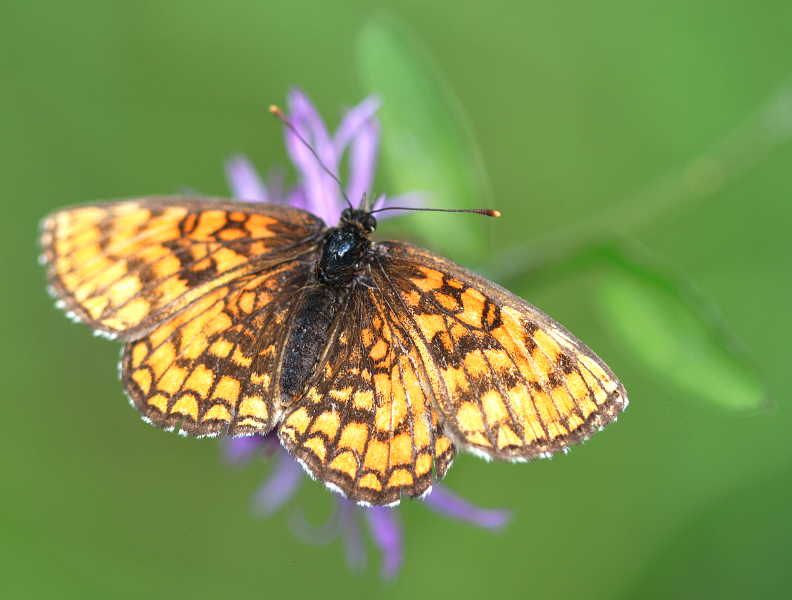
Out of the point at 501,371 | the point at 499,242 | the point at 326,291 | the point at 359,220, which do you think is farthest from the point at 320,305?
the point at 499,242

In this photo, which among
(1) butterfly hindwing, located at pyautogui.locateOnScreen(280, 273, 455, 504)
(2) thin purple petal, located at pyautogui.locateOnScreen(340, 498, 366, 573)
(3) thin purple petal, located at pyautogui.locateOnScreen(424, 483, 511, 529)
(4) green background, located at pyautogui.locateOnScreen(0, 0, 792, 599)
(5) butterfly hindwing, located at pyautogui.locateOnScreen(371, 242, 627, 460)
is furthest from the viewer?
(4) green background, located at pyautogui.locateOnScreen(0, 0, 792, 599)

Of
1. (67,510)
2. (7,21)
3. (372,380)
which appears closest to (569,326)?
(372,380)

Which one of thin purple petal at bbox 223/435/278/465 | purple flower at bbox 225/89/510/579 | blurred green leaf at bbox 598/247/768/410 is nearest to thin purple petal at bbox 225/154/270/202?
purple flower at bbox 225/89/510/579

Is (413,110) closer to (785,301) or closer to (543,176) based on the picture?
(543,176)

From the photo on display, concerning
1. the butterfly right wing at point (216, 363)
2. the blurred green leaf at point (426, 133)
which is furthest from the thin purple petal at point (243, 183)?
the butterfly right wing at point (216, 363)

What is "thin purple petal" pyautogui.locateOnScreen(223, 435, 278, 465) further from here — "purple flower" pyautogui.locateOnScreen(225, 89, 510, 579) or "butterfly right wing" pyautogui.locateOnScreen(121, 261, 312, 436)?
"butterfly right wing" pyautogui.locateOnScreen(121, 261, 312, 436)

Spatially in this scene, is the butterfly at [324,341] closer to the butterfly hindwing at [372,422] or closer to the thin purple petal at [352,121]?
the butterfly hindwing at [372,422]

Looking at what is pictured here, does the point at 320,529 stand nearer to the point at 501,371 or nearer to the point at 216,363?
the point at 216,363
